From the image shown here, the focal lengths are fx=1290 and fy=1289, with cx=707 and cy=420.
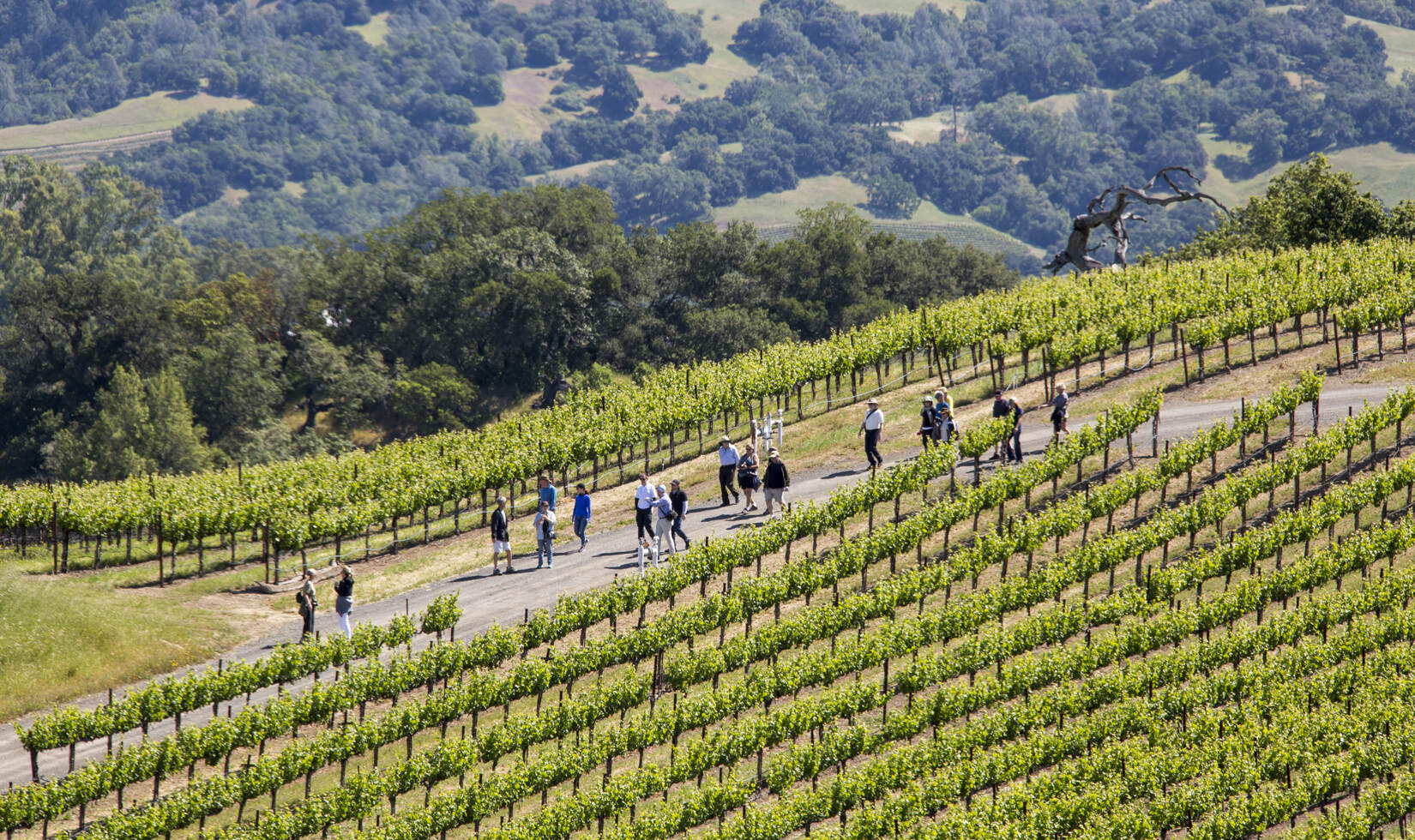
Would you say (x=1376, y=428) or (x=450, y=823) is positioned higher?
(x=1376, y=428)

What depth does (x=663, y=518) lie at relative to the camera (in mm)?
35250

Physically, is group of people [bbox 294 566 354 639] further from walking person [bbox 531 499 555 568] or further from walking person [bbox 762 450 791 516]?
walking person [bbox 762 450 791 516]

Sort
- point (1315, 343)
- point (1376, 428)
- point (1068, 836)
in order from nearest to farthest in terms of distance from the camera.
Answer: point (1068, 836), point (1376, 428), point (1315, 343)

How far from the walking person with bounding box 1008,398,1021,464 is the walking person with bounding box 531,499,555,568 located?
45.0ft

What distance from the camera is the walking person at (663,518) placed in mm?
34938

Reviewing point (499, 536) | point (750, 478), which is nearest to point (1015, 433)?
point (750, 478)

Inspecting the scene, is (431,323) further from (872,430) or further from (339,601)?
(339,601)

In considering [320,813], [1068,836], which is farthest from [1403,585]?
[320,813]

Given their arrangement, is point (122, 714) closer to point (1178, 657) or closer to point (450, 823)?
point (450, 823)

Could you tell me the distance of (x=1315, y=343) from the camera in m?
46.7

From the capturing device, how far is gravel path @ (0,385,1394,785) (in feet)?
99.7

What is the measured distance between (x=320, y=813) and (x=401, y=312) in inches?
2945

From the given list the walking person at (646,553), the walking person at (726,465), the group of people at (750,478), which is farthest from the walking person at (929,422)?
the walking person at (646,553)

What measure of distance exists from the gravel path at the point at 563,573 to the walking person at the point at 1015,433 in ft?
2.57
